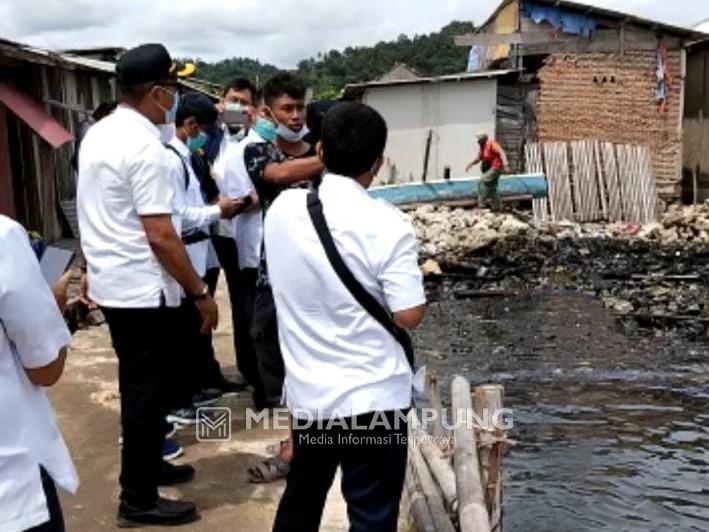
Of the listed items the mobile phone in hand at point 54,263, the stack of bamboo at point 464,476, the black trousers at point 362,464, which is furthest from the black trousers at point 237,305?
the mobile phone in hand at point 54,263

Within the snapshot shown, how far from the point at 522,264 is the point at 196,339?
910 centimetres

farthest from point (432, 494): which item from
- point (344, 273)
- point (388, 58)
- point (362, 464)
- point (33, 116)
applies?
point (388, 58)

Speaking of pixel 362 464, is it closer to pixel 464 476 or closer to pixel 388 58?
pixel 464 476

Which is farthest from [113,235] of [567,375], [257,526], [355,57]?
[355,57]

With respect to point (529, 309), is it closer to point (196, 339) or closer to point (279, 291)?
point (196, 339)

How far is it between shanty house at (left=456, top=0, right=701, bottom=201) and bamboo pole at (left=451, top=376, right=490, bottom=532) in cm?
1424

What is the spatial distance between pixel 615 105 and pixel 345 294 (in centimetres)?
1556

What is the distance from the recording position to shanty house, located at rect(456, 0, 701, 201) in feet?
54.1

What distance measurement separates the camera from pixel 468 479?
3402 millimetres

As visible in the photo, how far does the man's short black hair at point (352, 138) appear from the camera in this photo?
261 cm

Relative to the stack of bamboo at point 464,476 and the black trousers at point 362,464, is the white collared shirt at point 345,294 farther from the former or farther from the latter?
the stack of bamboo at point 464,476

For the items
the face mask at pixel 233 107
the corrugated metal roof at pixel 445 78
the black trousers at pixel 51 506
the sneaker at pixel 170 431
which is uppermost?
the corrugated metal roof at pixel 445 78

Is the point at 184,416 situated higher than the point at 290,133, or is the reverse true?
the point at 290,133

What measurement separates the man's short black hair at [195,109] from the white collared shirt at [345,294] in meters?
2.62
